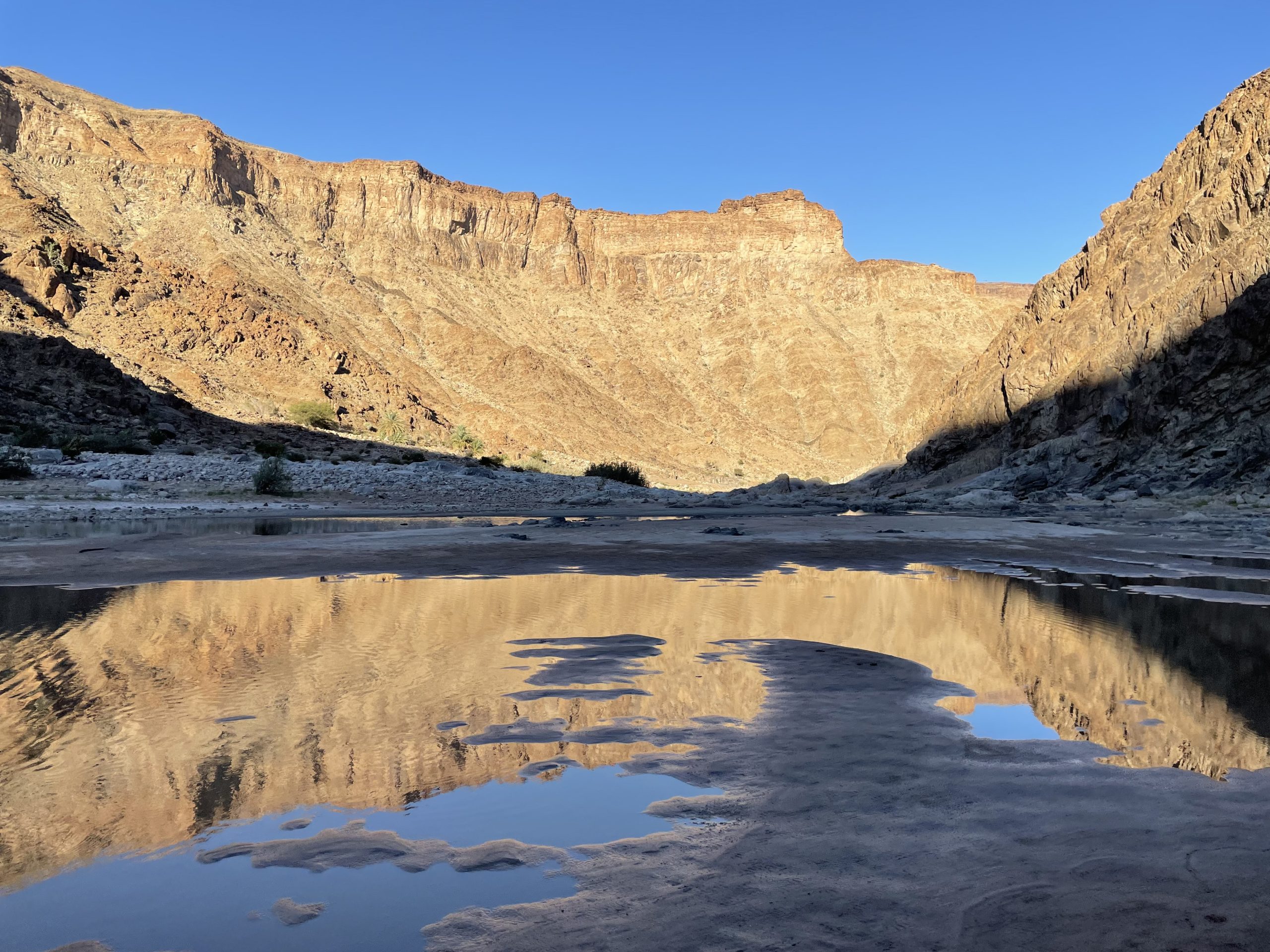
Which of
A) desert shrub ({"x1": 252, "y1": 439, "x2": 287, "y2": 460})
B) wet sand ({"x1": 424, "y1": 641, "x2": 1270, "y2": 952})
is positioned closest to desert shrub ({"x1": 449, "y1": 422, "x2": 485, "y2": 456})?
desert shrub ({"x1": 252, "y1": 439, "x2": 287, "y2": 460})

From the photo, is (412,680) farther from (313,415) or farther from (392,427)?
(392,427)

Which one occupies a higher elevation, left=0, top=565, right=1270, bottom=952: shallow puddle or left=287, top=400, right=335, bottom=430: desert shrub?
left=287, top=400, right=335, bottom=430: desert shrub

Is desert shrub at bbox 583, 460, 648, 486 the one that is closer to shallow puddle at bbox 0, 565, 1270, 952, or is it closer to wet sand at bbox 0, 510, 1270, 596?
wet sand at bbox 0, 510, 1270, 596

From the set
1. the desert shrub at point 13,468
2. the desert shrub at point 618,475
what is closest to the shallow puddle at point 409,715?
the desert shrub at point 13,468

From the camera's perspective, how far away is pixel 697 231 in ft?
352

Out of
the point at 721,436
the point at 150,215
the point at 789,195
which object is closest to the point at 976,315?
the point at 789,195

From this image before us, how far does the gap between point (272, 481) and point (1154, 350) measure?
30.1 m

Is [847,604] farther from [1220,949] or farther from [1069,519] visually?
[1069,519]

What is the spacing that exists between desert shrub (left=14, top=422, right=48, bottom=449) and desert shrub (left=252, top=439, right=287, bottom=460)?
7.96m

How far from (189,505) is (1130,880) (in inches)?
1015

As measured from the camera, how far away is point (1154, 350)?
30828mm

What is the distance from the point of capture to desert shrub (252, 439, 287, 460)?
1556 inches

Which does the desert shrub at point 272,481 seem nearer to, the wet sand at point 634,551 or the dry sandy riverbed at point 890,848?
the wet sand at point 634,551

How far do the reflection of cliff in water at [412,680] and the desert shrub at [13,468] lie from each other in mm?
22096
